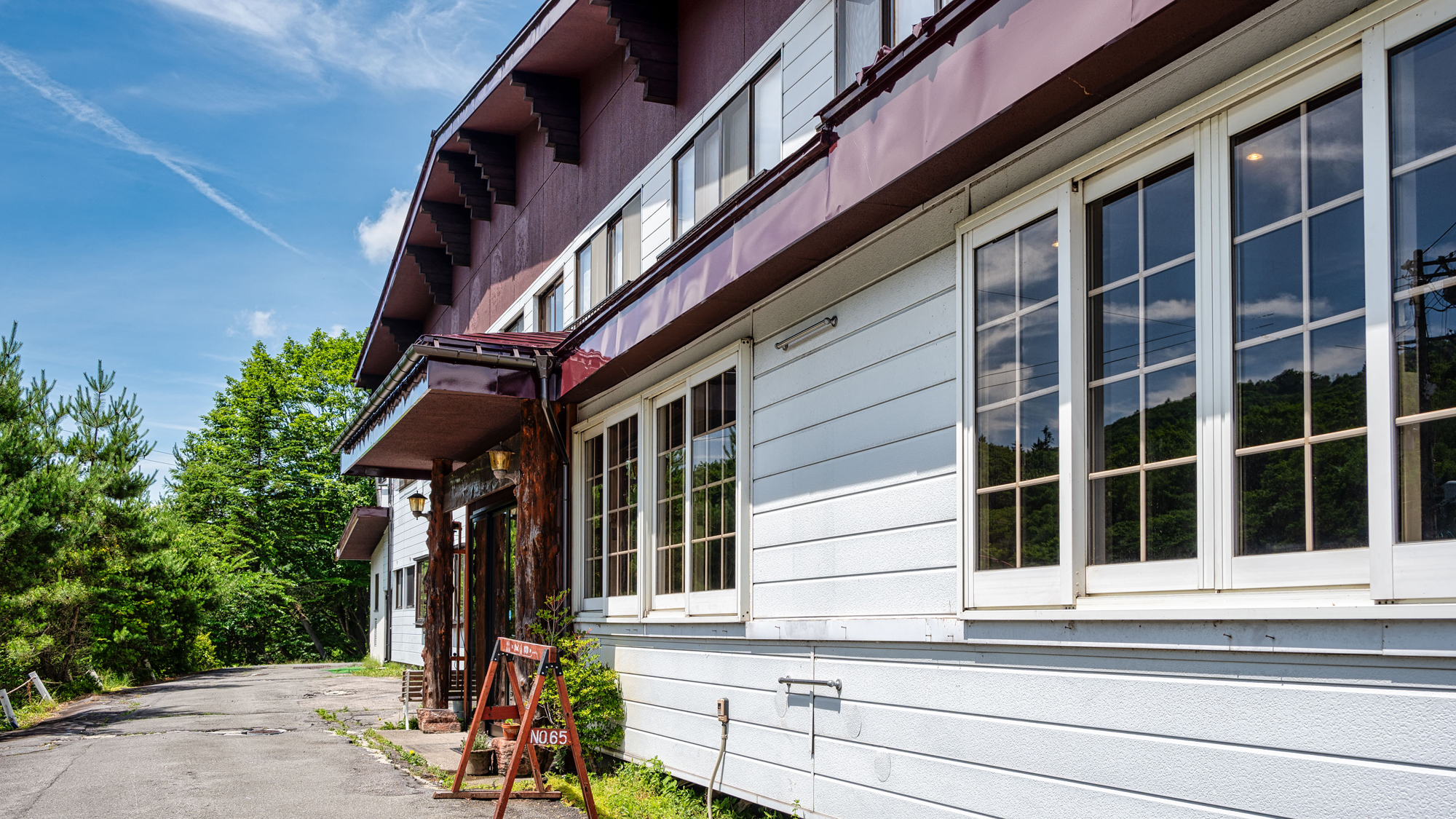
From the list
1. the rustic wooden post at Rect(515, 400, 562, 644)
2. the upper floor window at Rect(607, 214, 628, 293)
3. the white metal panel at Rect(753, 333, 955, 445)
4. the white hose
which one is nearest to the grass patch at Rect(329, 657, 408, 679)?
the rustic wooden post at Rect(515, 400, 562, 644)

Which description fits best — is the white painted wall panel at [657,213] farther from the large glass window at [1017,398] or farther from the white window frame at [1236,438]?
the white window frame at [1236,438]

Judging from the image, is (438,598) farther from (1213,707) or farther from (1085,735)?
(1213,707)

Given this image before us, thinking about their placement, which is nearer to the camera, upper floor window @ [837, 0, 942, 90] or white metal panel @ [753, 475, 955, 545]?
white metal panel @ [753, 475, 955, 545]

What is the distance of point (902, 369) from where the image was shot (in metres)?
5.54

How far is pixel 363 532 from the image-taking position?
28875mm

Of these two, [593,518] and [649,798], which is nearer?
[649,798]

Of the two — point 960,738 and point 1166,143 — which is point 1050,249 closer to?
point 1166,143

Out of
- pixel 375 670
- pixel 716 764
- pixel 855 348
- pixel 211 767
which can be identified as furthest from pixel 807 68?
pixel 375 670

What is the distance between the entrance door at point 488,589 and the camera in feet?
42.8

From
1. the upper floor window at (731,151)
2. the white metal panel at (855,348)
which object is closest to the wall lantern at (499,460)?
the upper floor window at (731,151)

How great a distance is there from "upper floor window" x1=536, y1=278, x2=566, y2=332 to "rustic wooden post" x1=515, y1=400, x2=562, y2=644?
2544 mm

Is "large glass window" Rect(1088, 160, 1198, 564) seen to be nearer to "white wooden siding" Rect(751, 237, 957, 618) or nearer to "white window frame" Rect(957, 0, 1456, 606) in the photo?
"white window frame" Rect(957, 0, 1456, 606)

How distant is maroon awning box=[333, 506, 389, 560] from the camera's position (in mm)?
27141

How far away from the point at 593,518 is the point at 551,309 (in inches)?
150
